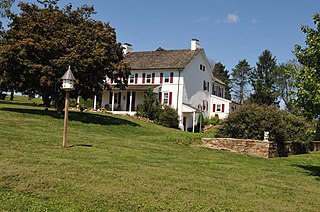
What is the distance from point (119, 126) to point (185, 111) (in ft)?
55.0

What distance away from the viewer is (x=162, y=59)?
151 ft

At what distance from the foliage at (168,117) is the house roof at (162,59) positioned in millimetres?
5520

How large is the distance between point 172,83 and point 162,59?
12.9ft

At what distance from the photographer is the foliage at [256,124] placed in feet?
68.2

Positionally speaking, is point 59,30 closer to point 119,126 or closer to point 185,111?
point 119,126

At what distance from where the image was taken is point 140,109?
40406 millimetres

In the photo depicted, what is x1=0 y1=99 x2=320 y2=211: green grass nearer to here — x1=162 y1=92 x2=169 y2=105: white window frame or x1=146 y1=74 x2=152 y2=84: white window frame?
x1=162 y1=92 x2=169 y2=105: white window frame

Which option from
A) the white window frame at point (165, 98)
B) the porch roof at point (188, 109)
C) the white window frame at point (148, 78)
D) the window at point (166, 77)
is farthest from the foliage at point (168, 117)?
the white window frame at point (148, 78)

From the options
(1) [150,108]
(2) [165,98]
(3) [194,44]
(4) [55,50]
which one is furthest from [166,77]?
(4) [55,50]

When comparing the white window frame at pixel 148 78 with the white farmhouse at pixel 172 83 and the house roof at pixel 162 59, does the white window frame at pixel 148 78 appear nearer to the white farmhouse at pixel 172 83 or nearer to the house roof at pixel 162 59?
the white farmhouse at pixel 172 83

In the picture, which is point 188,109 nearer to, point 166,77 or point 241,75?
point 166,77

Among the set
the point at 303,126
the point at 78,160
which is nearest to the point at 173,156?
the point at 78,160

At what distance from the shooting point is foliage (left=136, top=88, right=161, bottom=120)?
39.6 m

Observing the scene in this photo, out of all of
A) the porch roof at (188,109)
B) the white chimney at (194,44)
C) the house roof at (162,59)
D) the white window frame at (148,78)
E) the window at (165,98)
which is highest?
the white chimney at (194,44)
